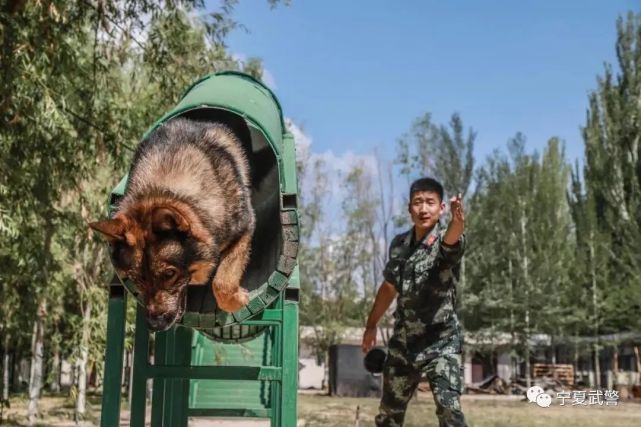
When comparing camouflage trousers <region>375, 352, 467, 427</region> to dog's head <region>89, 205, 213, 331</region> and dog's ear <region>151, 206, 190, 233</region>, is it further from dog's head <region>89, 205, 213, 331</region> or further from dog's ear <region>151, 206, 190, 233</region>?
dog's ear <region>151, 206, 190, 233</region>

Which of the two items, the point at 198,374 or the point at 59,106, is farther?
the point at 59,106

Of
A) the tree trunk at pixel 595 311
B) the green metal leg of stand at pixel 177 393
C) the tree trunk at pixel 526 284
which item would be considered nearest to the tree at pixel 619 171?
the tree trunk at pixel 595 311

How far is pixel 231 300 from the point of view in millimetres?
3334

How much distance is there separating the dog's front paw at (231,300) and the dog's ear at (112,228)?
0.53 m

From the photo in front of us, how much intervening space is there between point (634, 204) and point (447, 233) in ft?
110

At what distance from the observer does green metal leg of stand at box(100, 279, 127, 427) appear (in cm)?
390

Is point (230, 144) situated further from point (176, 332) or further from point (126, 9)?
point (126, 9)

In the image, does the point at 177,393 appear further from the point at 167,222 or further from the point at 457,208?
the point at 167,222

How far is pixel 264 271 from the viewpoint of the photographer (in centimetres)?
423

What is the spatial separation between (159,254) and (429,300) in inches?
83.8

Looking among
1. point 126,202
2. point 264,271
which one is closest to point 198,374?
point 264,271

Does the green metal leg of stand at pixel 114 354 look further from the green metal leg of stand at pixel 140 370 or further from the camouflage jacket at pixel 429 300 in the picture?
the camouflage jacket at pixel 429 300

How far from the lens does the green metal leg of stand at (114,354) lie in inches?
153

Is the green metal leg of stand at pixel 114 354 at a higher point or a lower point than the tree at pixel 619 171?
lower
